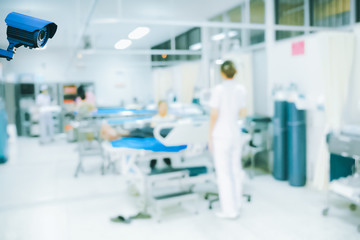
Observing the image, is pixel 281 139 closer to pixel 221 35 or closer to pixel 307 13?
pixel 307 13

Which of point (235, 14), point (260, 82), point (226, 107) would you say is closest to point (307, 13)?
point (260, 82)

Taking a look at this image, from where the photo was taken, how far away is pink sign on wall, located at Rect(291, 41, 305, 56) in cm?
422

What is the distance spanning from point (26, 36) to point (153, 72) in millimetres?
4561

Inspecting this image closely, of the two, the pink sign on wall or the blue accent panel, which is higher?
the pink sign on wall

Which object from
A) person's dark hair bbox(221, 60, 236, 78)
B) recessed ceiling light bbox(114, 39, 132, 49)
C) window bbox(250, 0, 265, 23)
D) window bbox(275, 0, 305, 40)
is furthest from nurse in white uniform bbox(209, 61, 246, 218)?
window bbox(250, 0, 265, 23)

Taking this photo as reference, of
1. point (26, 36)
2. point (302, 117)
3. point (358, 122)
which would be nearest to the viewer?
point (26, 36)

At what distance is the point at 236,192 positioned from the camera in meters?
3.22

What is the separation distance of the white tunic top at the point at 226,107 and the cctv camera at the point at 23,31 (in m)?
2.07

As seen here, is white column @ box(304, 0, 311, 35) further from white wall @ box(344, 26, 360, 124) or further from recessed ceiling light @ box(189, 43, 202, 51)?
recessed ceiling light @ box(189, 43, 202, 51)

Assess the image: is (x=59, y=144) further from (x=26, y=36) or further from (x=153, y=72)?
(x=26, y=36)

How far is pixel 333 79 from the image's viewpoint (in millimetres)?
3725

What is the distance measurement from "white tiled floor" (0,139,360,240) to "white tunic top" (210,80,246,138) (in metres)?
0.88

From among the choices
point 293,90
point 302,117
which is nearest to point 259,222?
point 302,117

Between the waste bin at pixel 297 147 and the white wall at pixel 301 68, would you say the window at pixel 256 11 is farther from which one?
the waste bin at pixel 297 147
